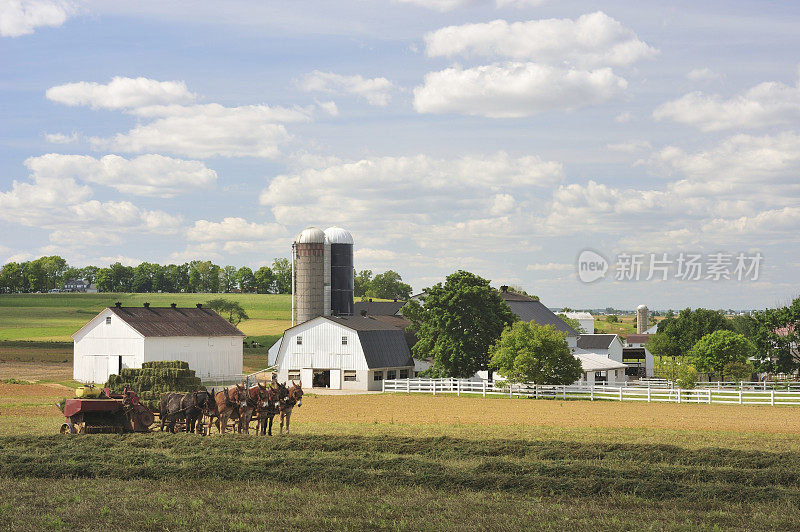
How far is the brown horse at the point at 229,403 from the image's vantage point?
88.1 feet

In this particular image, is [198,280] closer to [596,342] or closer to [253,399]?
[596,342]

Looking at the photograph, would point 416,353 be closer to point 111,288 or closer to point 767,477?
point 767,477

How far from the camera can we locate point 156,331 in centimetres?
6269

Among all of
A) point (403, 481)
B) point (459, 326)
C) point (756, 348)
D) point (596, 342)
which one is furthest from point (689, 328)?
point (403, 481)

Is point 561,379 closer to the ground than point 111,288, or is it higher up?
closer to the ground

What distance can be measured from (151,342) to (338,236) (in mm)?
21176

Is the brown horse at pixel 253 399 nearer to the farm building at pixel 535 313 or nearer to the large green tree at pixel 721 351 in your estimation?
the large green tree at pixel 721 351

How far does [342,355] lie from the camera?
6169 centimetres

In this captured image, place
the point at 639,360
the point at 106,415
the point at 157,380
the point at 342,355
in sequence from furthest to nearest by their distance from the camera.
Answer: the point at 639,360, the point at 342,355, the point at 157,380, the point at 106,415

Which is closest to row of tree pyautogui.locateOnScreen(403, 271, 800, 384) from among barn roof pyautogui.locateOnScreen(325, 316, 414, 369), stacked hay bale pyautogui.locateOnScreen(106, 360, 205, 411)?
barn roof pyautogui.locateOnScreen(325, 316, 414, 369)

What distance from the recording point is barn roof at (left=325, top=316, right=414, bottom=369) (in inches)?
2420

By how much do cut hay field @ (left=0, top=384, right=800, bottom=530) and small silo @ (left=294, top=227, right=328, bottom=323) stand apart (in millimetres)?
44205

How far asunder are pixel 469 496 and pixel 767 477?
6.79 m

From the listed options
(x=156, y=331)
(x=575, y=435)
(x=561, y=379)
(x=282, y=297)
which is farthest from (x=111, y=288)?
(x=575, y=435)
